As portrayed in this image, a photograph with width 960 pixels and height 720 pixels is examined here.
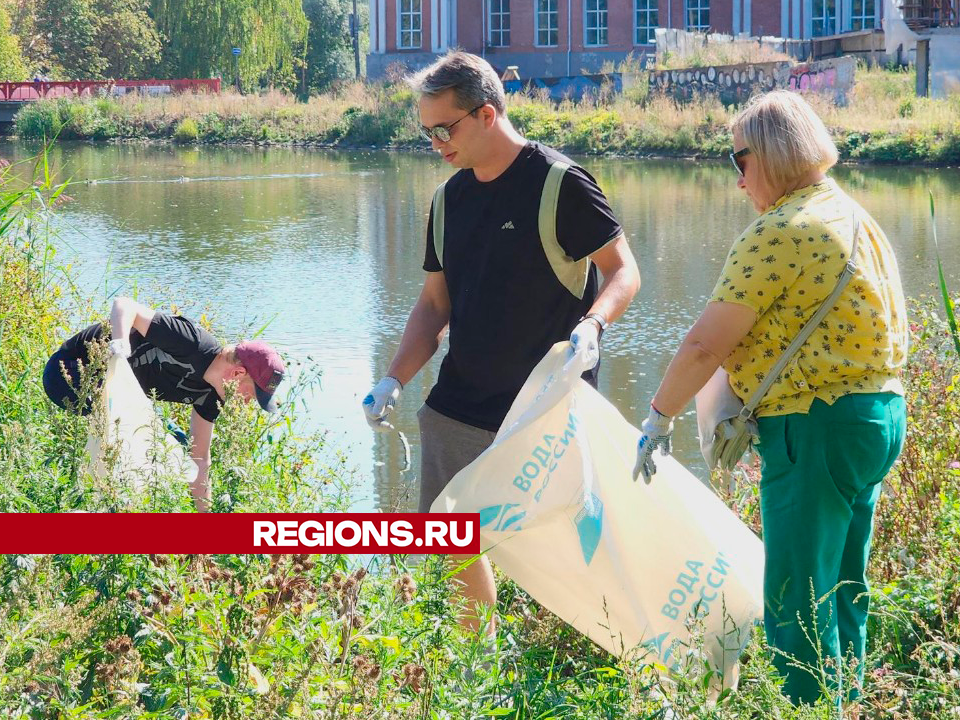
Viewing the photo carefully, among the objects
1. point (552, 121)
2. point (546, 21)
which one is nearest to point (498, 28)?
point (546, 21)

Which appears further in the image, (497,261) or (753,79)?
(753,79)

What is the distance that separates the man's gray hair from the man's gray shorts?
816 mm

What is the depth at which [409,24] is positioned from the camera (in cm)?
4169

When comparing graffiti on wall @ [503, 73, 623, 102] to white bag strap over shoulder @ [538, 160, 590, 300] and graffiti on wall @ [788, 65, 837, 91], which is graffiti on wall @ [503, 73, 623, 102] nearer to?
graffiti on wall @ [788, 65, 837, 91]

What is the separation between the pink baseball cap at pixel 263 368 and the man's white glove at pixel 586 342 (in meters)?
1.35

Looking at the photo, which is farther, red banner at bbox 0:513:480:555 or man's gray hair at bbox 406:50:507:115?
man's gray hair at bbox 406:50:507:115

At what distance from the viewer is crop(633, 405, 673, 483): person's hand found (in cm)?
273

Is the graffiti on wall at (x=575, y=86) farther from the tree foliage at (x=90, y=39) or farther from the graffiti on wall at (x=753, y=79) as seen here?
the tree foliage at (x=90, y=39)

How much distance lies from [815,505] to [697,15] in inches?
1566

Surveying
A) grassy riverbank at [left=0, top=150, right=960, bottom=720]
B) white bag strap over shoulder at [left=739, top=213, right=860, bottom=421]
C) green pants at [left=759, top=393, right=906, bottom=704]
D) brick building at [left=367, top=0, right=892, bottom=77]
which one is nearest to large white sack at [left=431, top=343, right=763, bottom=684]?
grassy riverbank at [left=0, top=150, right=960, bottom=720]

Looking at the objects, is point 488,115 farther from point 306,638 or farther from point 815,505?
point 306,638

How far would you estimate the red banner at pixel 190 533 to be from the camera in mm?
2678

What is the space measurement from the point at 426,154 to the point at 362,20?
154ft

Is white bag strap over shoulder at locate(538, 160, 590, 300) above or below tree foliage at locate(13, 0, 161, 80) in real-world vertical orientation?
below
